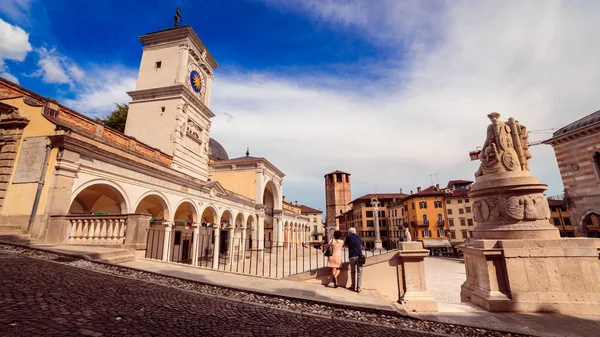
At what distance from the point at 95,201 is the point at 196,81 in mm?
12617

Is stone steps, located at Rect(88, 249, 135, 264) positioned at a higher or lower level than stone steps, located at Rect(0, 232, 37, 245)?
lower

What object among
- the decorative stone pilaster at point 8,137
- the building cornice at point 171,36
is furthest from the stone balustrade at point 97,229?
the building cornice at point 171,36

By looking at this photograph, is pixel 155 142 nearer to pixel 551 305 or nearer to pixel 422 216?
pixel 551 305

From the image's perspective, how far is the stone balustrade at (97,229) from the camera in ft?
24.0

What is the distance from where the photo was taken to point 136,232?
706cm

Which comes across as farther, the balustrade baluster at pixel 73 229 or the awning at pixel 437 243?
the awning at pixel 437 243

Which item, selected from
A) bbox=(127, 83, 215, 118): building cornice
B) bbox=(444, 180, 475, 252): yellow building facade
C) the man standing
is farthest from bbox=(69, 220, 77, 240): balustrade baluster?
bbox=(444, 180, 475, 252): yellow building facade

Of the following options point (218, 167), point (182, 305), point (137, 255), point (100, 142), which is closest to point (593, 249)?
point (182, 305)

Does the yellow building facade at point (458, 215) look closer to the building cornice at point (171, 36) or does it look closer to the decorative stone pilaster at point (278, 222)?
the decorative stone pilaster at point (278, 222)

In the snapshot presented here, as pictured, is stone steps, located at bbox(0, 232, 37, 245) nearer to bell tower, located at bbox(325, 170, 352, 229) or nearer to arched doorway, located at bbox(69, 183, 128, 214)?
arched doorway, located at bbox(69, 183, 128, 214)

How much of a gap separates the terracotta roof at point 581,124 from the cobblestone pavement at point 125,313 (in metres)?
22.7

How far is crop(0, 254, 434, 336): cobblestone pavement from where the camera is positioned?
2797mm

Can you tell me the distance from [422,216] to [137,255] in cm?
4832

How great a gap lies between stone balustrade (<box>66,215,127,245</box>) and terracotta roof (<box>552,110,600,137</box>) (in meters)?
26.8
